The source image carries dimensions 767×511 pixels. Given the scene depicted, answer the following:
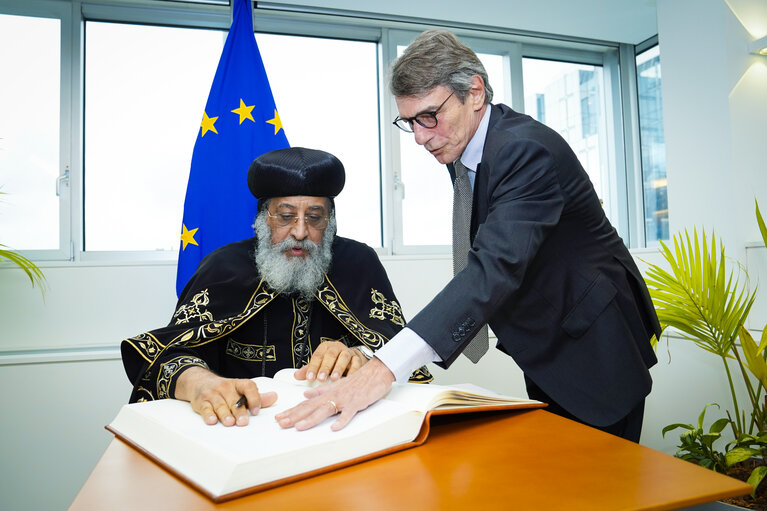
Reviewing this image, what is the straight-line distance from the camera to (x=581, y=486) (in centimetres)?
68

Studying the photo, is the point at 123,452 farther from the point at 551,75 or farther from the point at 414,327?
the point at 551,75

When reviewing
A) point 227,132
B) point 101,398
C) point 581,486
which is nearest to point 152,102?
point 227,132

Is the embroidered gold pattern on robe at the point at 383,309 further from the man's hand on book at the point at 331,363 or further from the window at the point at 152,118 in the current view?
the window at the point at 152,118

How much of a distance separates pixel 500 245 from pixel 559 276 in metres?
0.28

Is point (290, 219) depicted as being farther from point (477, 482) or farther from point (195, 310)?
point (477, 482)

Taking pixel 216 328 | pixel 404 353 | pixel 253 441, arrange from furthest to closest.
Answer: pixel 216 328
pixel 404 353
pixel 253 441

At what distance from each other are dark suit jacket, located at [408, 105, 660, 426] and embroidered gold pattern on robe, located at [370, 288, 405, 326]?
650 mm

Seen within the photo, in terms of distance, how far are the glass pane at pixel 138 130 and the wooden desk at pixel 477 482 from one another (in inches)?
134

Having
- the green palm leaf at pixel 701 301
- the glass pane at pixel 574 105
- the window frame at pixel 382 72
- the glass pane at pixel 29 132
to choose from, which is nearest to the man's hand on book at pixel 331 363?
the green palm leaf at pixel 701 301

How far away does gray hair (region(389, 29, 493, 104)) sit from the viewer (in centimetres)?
149

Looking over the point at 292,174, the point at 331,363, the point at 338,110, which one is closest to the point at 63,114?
the point at 338,110

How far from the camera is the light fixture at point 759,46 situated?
11.7 ft

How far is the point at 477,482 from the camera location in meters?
0.71

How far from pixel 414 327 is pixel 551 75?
4737mm
